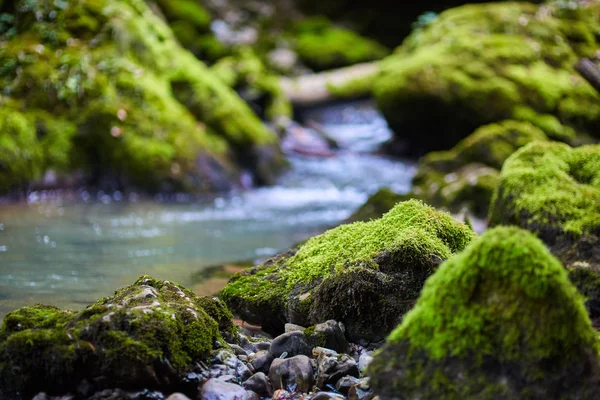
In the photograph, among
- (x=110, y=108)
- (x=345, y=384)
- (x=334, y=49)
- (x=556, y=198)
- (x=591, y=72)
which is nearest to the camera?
(x=345, y=384)

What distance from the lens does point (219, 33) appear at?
19781 mm

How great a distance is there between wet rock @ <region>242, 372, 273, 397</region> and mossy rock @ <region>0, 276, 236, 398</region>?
30 centimetres

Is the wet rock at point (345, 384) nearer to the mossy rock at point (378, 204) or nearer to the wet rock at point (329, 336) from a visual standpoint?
the wet rock at point (329, 336)

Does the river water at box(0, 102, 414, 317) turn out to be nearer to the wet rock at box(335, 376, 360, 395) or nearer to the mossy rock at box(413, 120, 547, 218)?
the mossy rock at box(413, 120, 547, 218)

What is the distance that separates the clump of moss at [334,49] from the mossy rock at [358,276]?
15.4m

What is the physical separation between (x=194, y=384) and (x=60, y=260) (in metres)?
3.69

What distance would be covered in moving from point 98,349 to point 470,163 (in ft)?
26.5

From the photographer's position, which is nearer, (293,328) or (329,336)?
(329,336)

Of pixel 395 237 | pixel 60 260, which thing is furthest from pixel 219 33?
pixel 395 237

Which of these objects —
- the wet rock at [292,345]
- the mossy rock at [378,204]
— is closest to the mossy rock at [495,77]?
the mossy rock at [378,204]

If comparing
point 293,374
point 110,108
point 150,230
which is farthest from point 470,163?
point 293,374

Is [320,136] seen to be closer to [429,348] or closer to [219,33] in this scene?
[219,33]

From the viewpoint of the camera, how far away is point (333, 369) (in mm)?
3102

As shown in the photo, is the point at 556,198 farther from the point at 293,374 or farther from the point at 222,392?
the point at 222,392
